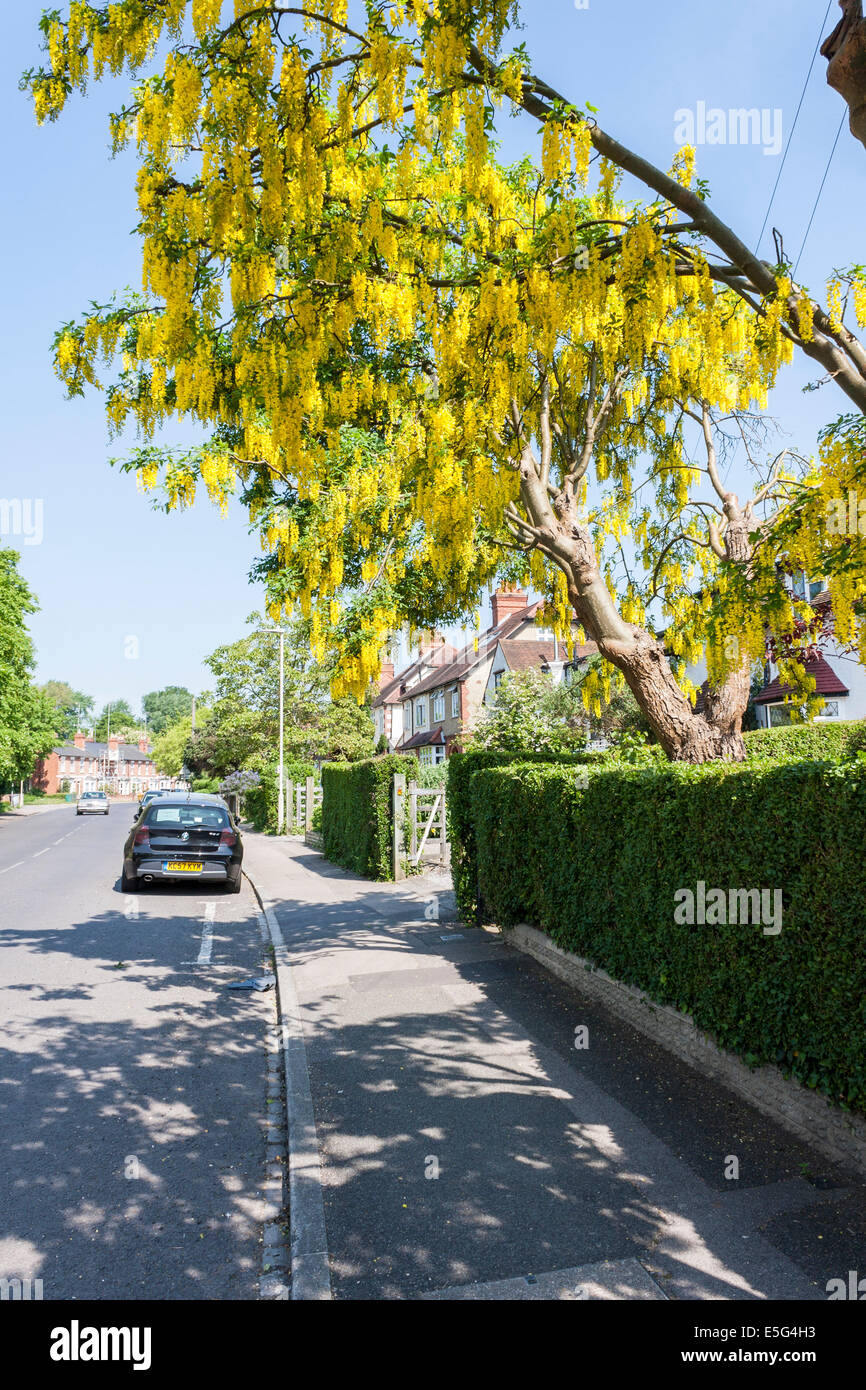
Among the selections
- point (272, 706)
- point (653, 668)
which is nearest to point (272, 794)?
point (272, 706)

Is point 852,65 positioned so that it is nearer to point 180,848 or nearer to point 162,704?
point 180,848

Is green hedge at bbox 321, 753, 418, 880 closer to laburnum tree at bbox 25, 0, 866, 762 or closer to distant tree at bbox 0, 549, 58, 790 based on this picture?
laburnum tree at bbox 25, 0, 866, 762

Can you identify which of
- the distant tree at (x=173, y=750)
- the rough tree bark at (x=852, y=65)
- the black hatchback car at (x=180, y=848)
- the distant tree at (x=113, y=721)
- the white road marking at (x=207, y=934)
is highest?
the distant tree at (x=113, y=721)

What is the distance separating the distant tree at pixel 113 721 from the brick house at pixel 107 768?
9361 millimetres

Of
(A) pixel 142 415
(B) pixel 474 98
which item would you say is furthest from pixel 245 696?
(B) pixel 474 98

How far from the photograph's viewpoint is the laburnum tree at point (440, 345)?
6.19 m

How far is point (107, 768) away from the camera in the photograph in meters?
152

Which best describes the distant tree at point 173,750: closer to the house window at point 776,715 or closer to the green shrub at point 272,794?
the green shrub at point 272,794

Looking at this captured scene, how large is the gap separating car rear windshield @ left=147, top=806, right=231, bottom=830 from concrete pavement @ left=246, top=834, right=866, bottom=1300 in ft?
25.7

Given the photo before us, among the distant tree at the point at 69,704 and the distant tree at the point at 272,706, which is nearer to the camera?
the distant tree at the point at 272,706

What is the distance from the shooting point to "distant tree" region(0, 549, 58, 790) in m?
41.2

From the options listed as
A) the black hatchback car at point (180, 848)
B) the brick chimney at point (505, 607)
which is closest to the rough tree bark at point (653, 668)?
the black hatchback car at point (180, 848)

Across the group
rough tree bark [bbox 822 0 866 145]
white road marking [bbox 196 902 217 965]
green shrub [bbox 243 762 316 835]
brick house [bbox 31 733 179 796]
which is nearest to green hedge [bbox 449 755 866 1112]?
rough tree bark [bbox 822 0 866 145]

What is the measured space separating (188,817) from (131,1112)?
1008 centimetres
